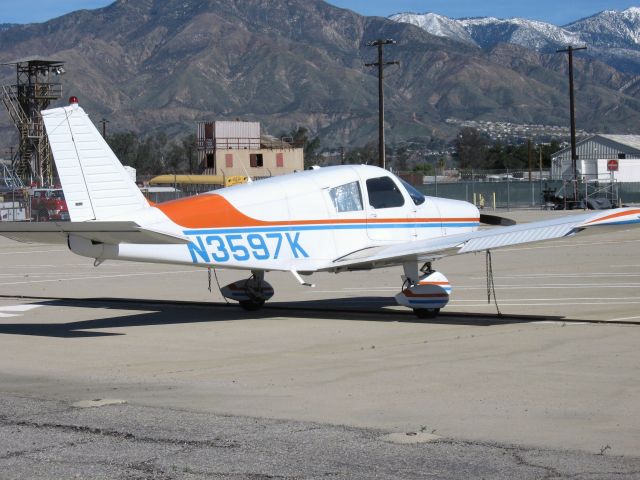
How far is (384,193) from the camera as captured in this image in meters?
17.5

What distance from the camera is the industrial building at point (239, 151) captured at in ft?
347

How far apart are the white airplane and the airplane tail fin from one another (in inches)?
0.5

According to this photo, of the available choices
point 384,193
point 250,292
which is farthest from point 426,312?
point 250,292

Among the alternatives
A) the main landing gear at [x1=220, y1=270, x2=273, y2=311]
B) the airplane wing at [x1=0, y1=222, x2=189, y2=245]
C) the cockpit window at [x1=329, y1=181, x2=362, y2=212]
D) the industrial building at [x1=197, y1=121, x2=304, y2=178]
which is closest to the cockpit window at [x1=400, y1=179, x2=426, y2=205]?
the cockpit window at [x1=329, y1=181, x2=362, y2=212]

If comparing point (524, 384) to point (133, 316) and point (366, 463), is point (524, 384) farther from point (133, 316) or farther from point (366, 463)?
point (133, 316)

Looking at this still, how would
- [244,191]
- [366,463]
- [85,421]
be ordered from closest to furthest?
[366,463]
[85,421]
[244,191]

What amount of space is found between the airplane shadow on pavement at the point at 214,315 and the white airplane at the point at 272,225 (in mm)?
472

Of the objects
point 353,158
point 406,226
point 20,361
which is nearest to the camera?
point 20,361

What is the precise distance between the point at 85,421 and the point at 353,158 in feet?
510

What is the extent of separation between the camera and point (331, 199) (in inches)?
661

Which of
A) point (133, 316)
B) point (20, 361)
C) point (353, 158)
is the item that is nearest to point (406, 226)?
point (133, 316)

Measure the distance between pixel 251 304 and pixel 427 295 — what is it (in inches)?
127

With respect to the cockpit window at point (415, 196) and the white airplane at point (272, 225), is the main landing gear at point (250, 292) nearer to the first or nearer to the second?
the white airplane at point (272, 225)

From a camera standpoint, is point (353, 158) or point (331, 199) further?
point (353, 158)
